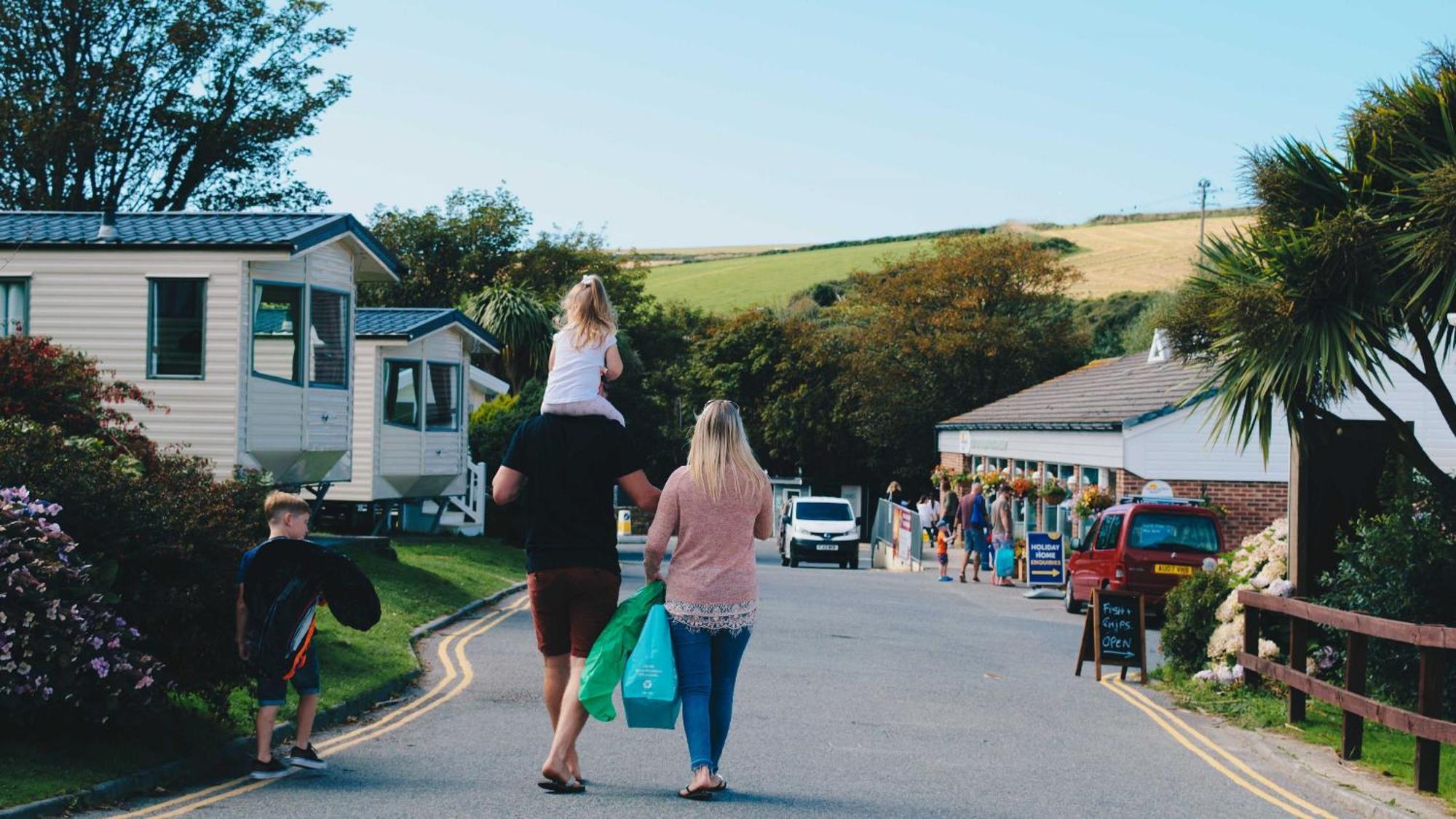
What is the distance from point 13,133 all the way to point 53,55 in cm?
291

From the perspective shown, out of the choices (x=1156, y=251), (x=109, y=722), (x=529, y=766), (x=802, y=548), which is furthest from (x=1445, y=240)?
(x=1156, y=251)

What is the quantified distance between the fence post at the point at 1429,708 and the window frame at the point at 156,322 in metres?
16.8

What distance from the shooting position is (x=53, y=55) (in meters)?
42.1

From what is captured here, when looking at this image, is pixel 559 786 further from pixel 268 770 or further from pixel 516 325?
pixel 516 325

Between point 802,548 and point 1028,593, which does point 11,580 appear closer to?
point 1028,593

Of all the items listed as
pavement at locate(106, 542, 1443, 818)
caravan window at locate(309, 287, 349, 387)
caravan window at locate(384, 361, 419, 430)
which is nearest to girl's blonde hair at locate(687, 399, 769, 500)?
pavement at locate(106, 542, 1443, 818)

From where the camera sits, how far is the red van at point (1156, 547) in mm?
21109

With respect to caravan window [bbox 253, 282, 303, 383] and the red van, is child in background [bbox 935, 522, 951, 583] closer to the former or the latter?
the red van

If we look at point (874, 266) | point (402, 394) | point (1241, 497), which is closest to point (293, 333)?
point (402, 394)

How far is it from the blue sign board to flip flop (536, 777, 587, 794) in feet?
70.4

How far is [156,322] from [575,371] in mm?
15806

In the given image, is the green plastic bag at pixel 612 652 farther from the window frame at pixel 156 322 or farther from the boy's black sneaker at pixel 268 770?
the window frame at pixel 156 322

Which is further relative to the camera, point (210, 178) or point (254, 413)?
point (210, 178)

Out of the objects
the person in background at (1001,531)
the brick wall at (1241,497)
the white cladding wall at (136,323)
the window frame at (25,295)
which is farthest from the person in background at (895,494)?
the window frame at (25,295)
